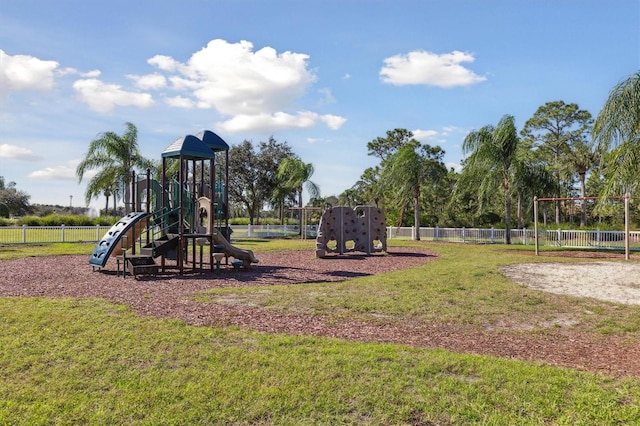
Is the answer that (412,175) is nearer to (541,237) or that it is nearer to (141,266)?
(541,237)

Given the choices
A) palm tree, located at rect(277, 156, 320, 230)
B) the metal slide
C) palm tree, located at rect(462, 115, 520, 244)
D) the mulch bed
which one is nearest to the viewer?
the mulch bed

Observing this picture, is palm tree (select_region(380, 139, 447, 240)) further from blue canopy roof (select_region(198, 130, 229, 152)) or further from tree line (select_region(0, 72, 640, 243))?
blue canopy roof (select_region(198, 130, 229, 152))

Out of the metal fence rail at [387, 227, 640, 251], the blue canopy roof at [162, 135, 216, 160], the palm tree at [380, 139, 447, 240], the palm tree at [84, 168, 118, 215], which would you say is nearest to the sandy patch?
the blue canopy roof at [162, 135, 216, 160]

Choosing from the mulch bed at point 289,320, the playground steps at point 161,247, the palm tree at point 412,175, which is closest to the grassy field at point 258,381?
the mulch bed at point 289,320

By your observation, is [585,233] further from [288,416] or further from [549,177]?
[288,416]

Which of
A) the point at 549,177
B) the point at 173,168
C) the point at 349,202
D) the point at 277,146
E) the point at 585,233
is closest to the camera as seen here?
the point at 585,233

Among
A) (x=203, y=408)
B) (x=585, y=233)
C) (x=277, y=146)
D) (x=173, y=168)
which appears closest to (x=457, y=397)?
(x=203, y=408)

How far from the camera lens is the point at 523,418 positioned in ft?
12.0

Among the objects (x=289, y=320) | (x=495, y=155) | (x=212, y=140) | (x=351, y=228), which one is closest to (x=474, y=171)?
(x=495, y=155)

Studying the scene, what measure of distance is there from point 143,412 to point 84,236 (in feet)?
79.8

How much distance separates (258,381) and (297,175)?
35.0m

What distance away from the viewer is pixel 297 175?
38.8 metres

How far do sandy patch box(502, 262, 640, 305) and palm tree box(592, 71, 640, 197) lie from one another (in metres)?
2.67

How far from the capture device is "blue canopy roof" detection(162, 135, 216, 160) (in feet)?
40.5
